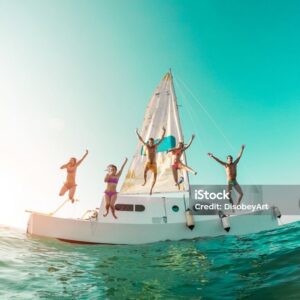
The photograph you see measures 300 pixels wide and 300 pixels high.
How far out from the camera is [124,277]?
7.62 meters

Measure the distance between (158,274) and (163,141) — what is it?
44.0 ft

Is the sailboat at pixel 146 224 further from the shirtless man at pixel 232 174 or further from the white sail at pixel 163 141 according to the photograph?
the white sail at pixel 163 141

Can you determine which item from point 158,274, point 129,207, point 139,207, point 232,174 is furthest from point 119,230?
point 158,274

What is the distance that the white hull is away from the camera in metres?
14.9

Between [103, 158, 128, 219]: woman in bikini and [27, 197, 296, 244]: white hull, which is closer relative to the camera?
[103, 158, 128, 219]: woman in bikini

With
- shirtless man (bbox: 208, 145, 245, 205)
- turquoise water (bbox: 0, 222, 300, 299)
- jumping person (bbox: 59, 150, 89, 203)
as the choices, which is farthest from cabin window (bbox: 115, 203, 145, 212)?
shirtless man (bbox: 208, 145, 245, 205)

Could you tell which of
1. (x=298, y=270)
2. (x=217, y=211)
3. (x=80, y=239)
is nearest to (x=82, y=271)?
(x=298, y=270)

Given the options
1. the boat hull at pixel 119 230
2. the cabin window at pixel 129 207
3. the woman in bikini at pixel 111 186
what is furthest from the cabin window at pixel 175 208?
the woman in bikini at pixel 111 186

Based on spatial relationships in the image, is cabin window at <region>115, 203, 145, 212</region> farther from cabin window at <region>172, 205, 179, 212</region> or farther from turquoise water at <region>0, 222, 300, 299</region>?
turquoise water at <region>0, 222, 300, 299</region>

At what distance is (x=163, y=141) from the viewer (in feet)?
67.5

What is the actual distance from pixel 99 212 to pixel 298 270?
10614mm

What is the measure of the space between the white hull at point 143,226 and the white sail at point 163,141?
275cm

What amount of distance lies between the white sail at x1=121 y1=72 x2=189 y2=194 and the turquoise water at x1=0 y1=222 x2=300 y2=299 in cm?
789

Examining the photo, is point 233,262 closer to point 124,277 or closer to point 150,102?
point 124,277
